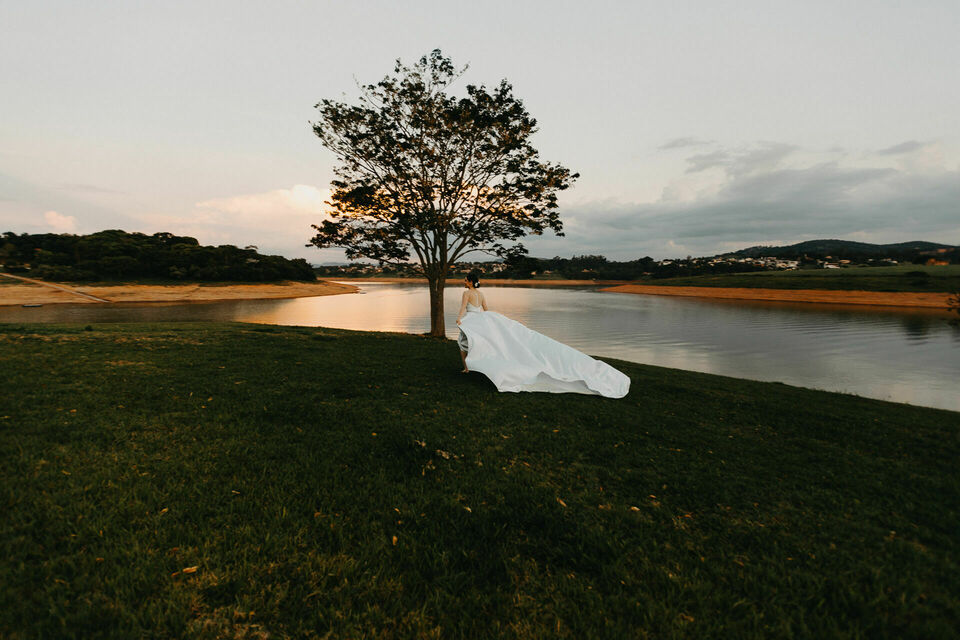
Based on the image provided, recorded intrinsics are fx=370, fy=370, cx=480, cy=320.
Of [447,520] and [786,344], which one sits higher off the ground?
[447,520]

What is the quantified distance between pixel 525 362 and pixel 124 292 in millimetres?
81346

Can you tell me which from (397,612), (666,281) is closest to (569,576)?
(397,612)

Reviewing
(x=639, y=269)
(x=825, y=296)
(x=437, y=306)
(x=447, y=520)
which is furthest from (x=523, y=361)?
(x=639, y=269)

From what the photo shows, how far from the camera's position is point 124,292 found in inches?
2466

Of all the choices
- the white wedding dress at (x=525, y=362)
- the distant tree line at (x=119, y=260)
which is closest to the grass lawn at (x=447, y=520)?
the white wedding dress at (x=525, y=362)

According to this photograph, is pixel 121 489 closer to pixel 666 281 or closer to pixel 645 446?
pixel 645 446

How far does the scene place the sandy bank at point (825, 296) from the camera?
63.1 m

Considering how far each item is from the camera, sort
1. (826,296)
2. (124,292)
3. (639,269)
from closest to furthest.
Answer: (124,292) → (826,296) → (639,269)

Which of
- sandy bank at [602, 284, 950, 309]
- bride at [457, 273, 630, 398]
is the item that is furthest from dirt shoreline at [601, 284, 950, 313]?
bride at [457, 273, 630, 398]

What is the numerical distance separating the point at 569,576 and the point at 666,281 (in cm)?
12920

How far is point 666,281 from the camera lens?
118 meters

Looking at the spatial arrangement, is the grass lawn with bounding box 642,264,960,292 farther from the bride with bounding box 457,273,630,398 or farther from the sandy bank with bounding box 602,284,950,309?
the bride with bounding box 457,273,630,398

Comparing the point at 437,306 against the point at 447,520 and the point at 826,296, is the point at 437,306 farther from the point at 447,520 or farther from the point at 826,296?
the point at 826,296

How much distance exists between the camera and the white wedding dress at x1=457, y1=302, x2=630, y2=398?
9273 millimetres
